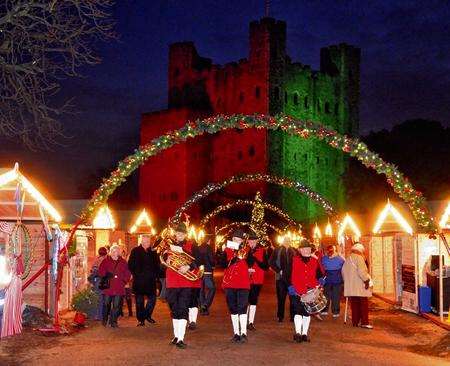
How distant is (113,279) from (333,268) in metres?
5.43

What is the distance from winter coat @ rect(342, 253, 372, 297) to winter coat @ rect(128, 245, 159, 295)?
3.92 meters

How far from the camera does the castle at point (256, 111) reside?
7625cm

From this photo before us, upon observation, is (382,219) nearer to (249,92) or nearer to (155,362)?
(155,362)

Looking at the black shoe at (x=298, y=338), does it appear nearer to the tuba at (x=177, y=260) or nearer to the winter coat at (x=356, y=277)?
the tuba at (x=177, y=260)

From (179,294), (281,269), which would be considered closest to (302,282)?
(179,294)

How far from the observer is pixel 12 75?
45.5ft

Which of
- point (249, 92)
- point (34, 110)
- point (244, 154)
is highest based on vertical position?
point (249, 92)

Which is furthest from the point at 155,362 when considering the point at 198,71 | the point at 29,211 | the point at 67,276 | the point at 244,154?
the point at 198,71

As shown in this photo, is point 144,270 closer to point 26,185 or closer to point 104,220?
point 26,185

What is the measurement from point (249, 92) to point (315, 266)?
6519 cm

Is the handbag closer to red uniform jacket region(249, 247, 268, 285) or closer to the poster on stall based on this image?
red uniform jacket region(249, 247, 268, 285)

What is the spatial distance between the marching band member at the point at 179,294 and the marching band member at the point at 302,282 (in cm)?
172

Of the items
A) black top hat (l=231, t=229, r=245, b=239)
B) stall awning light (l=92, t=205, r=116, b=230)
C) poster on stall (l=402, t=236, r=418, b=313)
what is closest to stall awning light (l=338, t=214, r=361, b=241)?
stall awning light (l=92, t=205, r=116, b=230)

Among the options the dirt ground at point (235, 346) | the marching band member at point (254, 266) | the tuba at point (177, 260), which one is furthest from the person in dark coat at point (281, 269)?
the tuba at point (177, 260)
